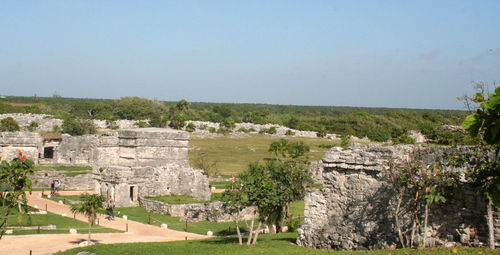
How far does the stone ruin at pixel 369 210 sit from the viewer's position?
10.8m

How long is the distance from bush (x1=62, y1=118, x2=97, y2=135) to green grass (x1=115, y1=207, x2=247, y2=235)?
115ft

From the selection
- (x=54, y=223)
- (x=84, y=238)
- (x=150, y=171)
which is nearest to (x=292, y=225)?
(x=84, y=238)

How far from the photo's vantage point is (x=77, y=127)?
56938 mm

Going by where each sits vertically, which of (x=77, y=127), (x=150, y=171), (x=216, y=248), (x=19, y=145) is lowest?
(x=216, y=248)

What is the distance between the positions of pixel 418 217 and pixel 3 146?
28.1 m

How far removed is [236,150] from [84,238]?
1492 inches

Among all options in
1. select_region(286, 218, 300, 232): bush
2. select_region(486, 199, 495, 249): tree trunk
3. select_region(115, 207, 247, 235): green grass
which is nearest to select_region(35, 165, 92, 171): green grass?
select_region(115, 207, 247, 235): green grass

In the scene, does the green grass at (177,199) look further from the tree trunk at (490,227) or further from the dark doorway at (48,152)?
the dark doorway at (48,152)

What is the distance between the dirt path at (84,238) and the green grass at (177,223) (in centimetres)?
72

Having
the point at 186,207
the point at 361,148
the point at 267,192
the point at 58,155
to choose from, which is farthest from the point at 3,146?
the point at 361,148

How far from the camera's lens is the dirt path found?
15.8 meters

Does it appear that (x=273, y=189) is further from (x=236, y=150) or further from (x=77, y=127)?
(x=77, y=127)

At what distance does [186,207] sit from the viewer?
22875 millimetres

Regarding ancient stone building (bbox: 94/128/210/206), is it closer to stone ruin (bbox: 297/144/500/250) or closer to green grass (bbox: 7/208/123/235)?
green grass (bbox: 7/208/123/235)
